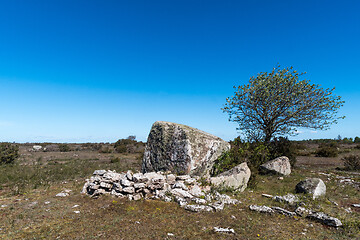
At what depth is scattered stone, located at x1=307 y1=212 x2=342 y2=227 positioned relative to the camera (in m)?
6.58

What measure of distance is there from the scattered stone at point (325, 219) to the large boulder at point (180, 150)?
5923mm

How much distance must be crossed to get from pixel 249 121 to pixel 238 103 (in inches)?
93.9

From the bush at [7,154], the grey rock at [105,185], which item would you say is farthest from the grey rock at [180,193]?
the bush at [7,154]

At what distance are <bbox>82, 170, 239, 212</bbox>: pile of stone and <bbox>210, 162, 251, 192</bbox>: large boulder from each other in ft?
2.99

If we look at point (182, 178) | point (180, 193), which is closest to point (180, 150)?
point (182, 178)

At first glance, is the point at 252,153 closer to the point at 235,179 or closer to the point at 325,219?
the point at 235,179

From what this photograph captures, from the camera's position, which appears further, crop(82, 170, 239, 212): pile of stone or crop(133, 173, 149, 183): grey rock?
crop(133, 173, 149, 183): grey rock

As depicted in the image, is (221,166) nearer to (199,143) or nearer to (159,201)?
(199,143)

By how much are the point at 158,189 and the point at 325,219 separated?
6854 millimetres

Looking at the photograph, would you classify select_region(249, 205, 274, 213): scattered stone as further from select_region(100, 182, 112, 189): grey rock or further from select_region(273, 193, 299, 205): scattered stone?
select_region(100, 182, 112, 189): grey rock

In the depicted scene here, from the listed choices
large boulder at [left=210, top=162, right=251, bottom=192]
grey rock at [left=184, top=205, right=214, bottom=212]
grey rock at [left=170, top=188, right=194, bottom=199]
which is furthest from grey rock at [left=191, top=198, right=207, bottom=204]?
large boulder at [left=210, top=162, right=251, bottom=192]

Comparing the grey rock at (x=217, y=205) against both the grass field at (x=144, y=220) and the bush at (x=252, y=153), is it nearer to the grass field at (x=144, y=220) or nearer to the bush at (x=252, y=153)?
the grass field at (x=144, y=220)

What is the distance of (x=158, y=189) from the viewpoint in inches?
369

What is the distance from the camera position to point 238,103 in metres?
21.1
